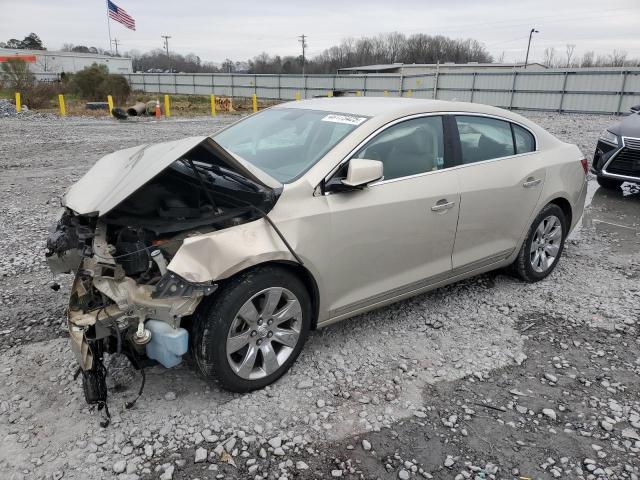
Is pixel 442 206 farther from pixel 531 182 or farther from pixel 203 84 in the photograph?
pixel 203 84

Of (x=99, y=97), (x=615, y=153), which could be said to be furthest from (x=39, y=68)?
(x=615, y=153)

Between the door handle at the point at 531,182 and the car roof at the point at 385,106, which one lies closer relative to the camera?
the car roof at the point at 385,106

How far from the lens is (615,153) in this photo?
8.03 metres

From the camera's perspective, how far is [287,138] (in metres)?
3.76

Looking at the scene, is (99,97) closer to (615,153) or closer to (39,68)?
(615,153)

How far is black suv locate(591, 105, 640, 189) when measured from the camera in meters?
7.85

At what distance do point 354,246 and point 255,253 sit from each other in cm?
75

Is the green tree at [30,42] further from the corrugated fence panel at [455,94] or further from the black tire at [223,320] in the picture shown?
the black tire at [223,320]

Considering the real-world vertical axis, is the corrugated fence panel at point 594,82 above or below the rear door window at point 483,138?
above

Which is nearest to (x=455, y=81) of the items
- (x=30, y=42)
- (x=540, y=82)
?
(x=540, y=82)

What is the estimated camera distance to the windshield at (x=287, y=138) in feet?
11.0

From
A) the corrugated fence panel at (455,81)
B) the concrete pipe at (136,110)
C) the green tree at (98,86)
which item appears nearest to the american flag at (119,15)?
the green tree at (98,86)

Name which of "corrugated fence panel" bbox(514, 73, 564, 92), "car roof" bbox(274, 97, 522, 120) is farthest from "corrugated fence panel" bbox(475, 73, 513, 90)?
"car roof" bbox(274, 97, 522, 120)

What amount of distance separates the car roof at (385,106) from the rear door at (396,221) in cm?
9
